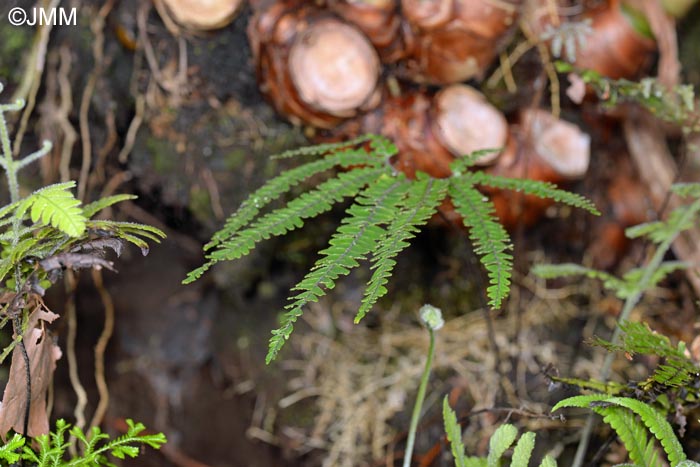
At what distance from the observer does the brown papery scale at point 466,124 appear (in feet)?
5.59

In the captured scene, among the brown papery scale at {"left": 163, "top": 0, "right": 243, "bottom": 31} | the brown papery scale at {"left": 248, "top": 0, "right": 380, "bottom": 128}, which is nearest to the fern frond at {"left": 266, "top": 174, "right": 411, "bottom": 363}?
the brown papery scale at {"left": 248, "top": 0, "right": 380, "bottom": 128}

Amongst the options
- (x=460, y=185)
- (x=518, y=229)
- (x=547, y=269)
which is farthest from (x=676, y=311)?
(x=460, y=185)

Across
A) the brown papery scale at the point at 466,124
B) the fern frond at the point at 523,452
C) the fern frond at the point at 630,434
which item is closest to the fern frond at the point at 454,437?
the fern frond at the point at 523,452

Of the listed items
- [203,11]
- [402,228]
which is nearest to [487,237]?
[402,228]

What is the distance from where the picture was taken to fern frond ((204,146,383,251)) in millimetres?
1095

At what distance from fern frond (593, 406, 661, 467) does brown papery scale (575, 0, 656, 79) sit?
121 cm

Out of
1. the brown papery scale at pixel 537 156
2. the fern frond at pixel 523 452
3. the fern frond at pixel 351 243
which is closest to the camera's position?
the fern frond at pixel 351 243

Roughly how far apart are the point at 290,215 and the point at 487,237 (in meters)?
0.35

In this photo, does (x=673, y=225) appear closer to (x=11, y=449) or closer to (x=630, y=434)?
(x=630, y=434)

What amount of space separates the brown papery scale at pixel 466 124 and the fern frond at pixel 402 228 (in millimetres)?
494

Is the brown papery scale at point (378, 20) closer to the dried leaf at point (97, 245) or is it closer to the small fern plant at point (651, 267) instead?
the small fern plant at point (651, 267)

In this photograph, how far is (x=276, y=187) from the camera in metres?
1.21

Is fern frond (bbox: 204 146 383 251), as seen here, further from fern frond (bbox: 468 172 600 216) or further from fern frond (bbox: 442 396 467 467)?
fern frond (bbox: 442 396 467 467)

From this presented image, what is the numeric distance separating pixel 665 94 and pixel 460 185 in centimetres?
61
